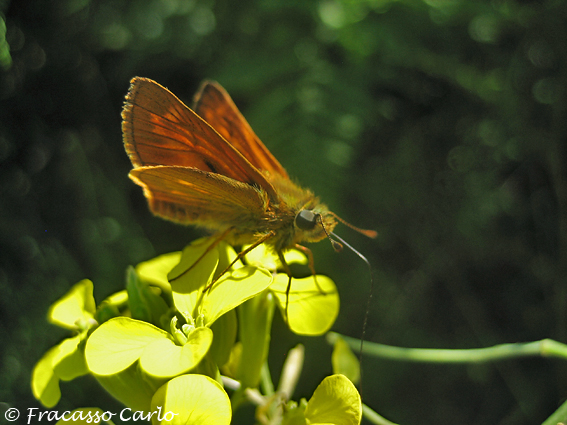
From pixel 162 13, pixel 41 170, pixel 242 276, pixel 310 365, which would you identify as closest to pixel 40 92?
pixel 41 170

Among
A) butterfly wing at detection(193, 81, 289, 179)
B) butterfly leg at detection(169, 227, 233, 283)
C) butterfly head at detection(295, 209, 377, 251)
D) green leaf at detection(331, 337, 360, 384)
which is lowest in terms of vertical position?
green leaf at detection(331, 337, 360, 384)

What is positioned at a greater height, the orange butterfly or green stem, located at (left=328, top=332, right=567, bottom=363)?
the orange butterfly

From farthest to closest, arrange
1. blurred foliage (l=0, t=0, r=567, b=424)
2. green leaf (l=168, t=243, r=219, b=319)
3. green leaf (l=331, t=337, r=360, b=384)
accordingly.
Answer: blurred foliage (l=0, t=0, r=567, b=424)
green leaf (l=331, t=337, r=360, b=384)
green leaf (l=168, t=243, r=219, b=319)

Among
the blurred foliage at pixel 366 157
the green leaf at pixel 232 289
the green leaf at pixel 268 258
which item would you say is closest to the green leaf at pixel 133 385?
the green leaf at pixel 232 289

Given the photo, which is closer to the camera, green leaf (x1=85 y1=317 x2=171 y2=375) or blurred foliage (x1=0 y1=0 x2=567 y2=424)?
green leaf (x1=85 y1=317 x2=171 y2=375)

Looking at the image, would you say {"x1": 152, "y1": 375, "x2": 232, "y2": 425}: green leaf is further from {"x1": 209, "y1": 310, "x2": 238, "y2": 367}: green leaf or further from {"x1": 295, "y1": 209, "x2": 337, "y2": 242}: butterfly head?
{"x1": 295, "y1": 209, "x2": 337, "y2": 242}: butterfly head

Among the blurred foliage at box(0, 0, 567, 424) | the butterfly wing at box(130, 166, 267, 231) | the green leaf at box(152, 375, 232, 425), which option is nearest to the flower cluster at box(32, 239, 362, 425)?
the green leaf at box(152, 375, 232, 425)

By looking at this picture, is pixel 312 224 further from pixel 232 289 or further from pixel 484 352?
pixel 484 352

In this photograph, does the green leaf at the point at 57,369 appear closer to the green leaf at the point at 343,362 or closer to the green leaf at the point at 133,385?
the green leaf at the point at 133,385

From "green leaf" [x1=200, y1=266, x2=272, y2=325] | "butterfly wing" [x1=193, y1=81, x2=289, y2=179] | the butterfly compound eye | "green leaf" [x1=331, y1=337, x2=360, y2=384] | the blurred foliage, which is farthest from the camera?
the blurred foliage
